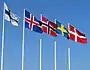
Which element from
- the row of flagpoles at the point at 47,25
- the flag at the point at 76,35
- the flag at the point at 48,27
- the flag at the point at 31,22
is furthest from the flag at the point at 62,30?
the flag at the point at 31,22

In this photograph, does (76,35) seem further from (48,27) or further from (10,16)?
(10,16)

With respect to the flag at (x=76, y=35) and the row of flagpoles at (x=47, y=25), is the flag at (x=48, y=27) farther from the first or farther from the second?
the flag at (x=76, y=35)

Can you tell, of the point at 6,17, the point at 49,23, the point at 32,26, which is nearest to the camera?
the point at 6,17

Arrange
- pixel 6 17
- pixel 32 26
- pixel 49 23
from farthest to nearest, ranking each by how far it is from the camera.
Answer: pixel 49 23 → pixel 32 26 → pixel 6 17

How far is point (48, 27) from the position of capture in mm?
48719

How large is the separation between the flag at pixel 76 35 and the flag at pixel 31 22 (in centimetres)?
528

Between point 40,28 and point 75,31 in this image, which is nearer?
point 40,28

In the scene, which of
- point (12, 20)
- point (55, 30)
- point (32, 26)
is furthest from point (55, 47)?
point (12, 20)

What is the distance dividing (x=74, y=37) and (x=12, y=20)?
33.4 feet

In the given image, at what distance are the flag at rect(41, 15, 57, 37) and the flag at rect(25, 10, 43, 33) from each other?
1168 mm

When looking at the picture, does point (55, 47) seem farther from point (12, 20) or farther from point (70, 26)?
point (12, 20)

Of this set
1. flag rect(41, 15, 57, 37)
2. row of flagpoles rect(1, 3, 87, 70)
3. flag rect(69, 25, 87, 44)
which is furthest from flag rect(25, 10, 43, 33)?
flag rect(69, 25, 87, 44)

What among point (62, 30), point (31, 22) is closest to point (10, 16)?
point (31, 22)

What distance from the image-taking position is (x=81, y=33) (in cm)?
5141
